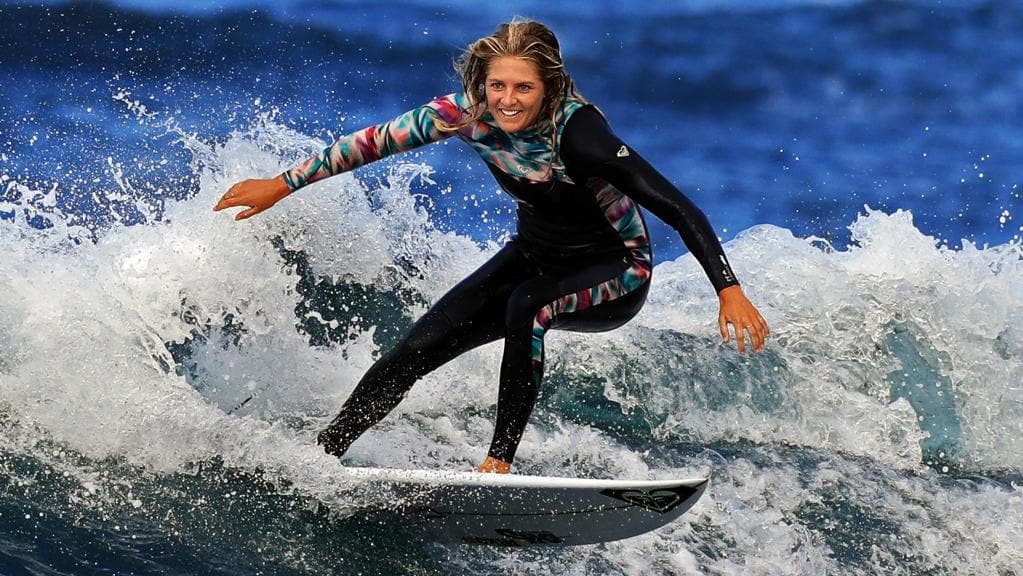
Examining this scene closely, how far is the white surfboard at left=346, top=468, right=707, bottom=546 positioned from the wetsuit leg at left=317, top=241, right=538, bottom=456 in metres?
0.27

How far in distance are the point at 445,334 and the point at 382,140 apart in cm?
76

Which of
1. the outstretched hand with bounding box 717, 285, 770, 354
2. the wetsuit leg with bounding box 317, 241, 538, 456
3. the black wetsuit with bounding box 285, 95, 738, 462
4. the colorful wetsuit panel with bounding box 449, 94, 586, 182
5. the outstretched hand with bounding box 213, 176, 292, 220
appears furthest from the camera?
the wetsuit leg with bounding box 317, 241, 538, 456

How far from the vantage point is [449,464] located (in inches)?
A: 198

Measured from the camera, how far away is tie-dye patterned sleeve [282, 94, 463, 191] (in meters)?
3.86

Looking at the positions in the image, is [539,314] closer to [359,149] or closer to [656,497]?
[656,497]

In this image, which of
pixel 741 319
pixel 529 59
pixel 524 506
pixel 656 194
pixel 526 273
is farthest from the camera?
pixel 526 273

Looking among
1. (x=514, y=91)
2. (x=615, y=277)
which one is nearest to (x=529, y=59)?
(x=514, y=91)

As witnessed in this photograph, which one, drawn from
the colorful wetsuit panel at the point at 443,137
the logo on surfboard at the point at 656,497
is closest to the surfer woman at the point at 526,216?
the colorful wetsuit panel at the point at 443,137

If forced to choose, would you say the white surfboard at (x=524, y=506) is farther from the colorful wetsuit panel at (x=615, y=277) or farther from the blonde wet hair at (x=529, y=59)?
the blonde wet hair at (x=529, y=59)

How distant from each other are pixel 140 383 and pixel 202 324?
3.32 ft

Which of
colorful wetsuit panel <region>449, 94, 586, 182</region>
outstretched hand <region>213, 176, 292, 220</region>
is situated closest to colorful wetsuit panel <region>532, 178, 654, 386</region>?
colorful wetsuit panel <region>449, 94, 586, 182</region>

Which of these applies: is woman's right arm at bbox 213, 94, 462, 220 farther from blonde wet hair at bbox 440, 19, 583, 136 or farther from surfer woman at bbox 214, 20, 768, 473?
blonde wet hair at bbox 440, 19, 583, 136

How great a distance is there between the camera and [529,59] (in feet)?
11.8

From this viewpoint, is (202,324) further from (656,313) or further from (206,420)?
(656,313)
